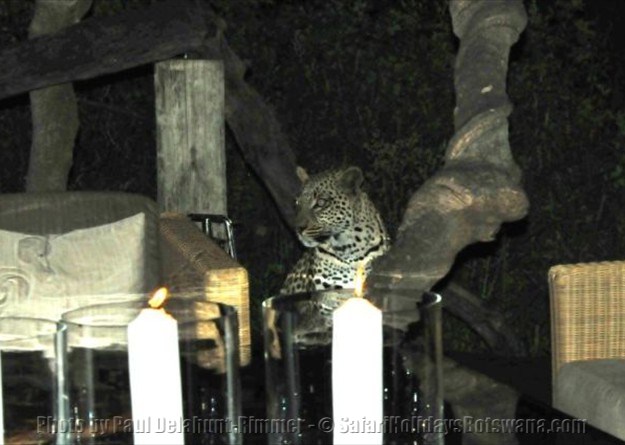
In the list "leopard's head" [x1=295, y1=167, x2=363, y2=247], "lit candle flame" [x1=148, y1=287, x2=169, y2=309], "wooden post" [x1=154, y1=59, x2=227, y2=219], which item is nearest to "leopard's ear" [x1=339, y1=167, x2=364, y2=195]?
"leopard's head" [x1=295, y1=167, x2=363, y2=247]

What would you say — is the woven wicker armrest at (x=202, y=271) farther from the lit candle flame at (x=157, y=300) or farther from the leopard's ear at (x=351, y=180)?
the lit candle flame at (x=157, y=300)

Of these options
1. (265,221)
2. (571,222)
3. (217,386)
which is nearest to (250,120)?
(265,221)

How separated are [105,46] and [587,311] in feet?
6.60

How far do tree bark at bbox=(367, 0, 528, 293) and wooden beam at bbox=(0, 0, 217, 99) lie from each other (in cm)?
102

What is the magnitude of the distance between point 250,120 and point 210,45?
1.66 ft

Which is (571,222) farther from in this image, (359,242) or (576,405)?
(576,405)

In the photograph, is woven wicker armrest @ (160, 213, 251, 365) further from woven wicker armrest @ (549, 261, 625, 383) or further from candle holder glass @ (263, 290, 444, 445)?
candle holder glass @ (263, 290, 444, 445)

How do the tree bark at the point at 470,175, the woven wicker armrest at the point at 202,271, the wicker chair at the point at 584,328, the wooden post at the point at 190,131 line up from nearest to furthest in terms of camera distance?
1. the woven wicker armrest at the point at 202,271
2. the tree bark at the point at 470,175
3. the wicker chair at the point at 584,328
4. the wooden post at the point at 190,131

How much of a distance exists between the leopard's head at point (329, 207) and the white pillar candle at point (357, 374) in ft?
10.7

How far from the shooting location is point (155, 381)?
4.51 ft

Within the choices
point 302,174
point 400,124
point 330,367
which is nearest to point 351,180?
point 302,174

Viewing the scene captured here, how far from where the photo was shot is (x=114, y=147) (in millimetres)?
6551

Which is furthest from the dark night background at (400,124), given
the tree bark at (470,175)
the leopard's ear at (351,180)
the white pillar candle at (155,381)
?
the white pillar candle at (155,381)

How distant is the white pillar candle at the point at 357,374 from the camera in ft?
4.58
